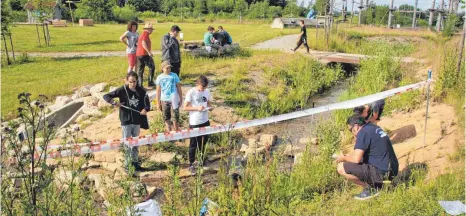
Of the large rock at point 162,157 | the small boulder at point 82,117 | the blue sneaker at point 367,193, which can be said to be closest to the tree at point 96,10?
the small boulder at point 82,117

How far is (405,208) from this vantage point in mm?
4676

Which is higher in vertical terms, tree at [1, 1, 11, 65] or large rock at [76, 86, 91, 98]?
tree at [1, 1, 11, 65]

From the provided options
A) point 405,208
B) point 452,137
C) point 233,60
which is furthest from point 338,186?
point 233,60

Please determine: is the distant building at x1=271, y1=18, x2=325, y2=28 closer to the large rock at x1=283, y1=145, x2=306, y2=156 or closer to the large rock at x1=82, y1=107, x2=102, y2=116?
the large rock at x1=82, y1=107, x2=102, y2=116

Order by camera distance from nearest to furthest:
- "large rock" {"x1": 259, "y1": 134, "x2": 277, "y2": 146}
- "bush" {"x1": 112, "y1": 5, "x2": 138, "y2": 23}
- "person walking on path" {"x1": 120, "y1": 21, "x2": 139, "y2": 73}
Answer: "large rock" {"x1": 259, "y1": 134, "x2": 277, "y2": 146} → "person walking on path" {"x1": 120, "y1": 21, "x2": 139, "y2": 73} → "bush" {"x1": 112, "y1": 5, "x2": 138, "y2": 23}

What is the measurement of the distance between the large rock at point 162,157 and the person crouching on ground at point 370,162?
326 cm

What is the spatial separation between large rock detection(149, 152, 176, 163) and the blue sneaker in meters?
3.45

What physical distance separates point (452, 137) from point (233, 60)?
8815 millimetres

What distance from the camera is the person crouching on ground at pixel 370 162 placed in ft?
17.5

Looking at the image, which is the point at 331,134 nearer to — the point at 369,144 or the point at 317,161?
the point at 317,161

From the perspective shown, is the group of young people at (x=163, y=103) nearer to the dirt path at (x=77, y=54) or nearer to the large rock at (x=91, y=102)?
the large rock at (x=91, y=102)

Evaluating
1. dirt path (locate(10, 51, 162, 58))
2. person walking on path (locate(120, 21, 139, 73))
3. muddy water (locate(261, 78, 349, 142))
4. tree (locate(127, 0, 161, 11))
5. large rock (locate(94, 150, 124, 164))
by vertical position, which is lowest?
muddy water (locate(261, 78, 349, 142))

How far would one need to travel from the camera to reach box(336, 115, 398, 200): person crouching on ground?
5348 mm

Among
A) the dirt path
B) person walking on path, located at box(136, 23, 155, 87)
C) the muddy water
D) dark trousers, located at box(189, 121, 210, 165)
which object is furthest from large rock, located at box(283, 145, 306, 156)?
the dirt path
